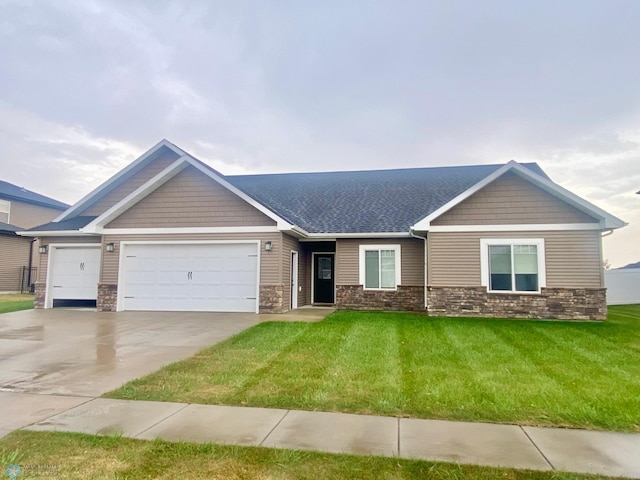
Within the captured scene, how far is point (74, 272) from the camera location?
15.5 meters

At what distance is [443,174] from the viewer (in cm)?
1995

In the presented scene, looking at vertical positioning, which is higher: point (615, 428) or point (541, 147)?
point (541, 147)

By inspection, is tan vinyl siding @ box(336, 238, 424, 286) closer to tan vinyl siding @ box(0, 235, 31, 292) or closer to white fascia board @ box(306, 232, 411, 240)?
white fascia board @ box(306, 232, 411, 240)

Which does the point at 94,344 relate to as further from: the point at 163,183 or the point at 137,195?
the point at 163,183

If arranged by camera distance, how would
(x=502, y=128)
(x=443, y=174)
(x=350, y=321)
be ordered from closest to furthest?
(x=350, y=321) < (x=502, y=128) < (x=443, y=174)

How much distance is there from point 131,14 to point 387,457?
13814 mm

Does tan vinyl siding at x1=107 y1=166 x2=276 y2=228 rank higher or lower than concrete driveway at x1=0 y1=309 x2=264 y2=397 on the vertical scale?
higher

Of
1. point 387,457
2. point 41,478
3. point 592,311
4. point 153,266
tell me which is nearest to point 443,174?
point 592,311

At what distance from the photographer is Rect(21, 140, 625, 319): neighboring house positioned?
1220 centimetres

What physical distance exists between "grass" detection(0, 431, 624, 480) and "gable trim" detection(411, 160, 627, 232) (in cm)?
991

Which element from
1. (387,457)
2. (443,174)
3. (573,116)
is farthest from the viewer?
(443,174)

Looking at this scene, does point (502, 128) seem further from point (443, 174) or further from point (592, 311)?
point (592, 311)

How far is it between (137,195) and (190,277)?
342 centimetres

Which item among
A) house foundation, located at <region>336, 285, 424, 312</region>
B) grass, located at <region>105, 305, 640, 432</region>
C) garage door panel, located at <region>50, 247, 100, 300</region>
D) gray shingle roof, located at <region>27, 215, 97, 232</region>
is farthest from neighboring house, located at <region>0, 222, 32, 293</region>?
grass, located at <region>105, 305, 640, 432</region>
